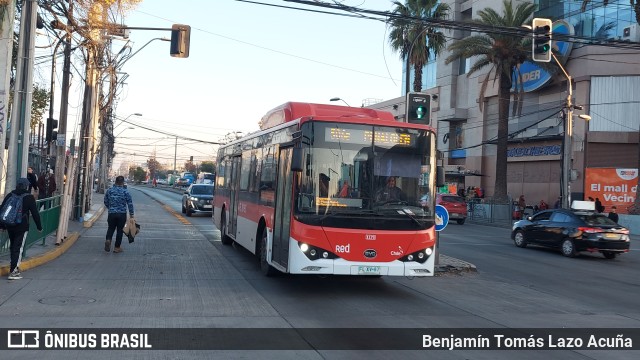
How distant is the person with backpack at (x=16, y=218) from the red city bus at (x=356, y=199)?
4.32 meters

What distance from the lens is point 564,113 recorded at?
3019 cm

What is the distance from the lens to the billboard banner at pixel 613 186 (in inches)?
1474

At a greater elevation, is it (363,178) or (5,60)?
(5,60)

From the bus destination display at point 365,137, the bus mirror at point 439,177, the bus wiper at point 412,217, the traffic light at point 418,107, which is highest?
the traffic light at point 418,107

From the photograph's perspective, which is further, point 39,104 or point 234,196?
point 39,104

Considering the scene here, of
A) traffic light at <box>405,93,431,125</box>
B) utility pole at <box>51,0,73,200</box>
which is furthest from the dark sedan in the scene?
utility pole at <box>51,0,73,200</box>

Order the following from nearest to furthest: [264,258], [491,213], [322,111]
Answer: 1. [322,111]
2. [264,258]
3. [491,213]

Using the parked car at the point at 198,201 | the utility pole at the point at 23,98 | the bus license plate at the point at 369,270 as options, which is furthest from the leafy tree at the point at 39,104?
the bus license plate at the point at 369,270

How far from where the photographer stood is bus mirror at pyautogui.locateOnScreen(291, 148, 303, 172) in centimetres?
981

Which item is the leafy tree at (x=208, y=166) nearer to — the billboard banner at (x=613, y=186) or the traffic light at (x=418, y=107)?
the billboard banner at (x=613, y=186)

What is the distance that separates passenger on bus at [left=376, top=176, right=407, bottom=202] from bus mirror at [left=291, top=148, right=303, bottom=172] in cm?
140

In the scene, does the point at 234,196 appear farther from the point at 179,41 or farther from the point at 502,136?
the point at 502,136

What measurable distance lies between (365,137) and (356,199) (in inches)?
42.7

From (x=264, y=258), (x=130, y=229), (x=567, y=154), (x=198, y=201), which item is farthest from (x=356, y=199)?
(x=567, y=154)
